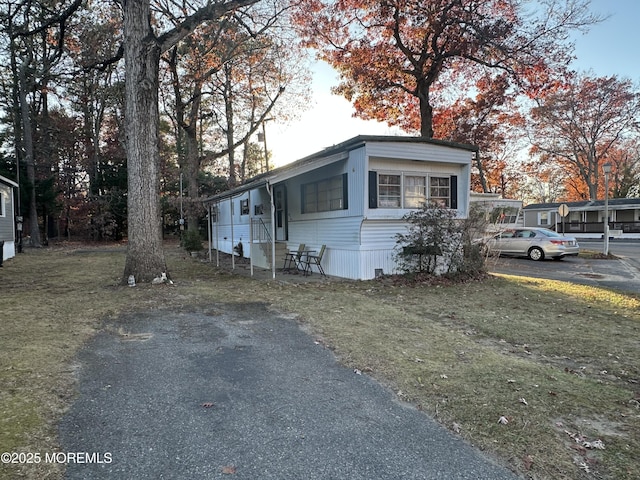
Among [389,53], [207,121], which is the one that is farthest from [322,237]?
[207,121]

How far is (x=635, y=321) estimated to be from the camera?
5.95m

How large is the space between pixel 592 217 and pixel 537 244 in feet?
74.3

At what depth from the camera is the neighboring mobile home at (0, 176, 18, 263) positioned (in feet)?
50.8

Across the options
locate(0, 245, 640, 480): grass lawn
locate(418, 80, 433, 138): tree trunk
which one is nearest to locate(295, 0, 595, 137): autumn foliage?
locate(418, 80, 433, 138): tree trunk

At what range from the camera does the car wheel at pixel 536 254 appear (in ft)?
50.7

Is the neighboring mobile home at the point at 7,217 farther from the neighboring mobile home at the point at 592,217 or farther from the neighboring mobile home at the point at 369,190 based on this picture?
the neighboring mobile home at the point at 592,217

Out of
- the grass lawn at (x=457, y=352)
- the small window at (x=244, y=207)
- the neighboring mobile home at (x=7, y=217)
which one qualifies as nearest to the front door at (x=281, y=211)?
the small window at (x=244, y=207)

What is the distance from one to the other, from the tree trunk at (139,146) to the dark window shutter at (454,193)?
304 inches

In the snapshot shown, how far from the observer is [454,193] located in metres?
11.0

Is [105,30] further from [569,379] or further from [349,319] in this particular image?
[569,379]

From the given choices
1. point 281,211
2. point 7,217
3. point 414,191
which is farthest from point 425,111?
point 7,217

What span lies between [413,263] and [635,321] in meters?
4.62

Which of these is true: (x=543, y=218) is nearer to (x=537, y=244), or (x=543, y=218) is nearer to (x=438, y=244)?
(x=537, y=244)

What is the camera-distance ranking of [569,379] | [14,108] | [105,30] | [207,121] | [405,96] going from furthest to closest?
1. [207,121]
2. [14,108]
3. [405,96]
4. [105,30]
5. [569,379]
